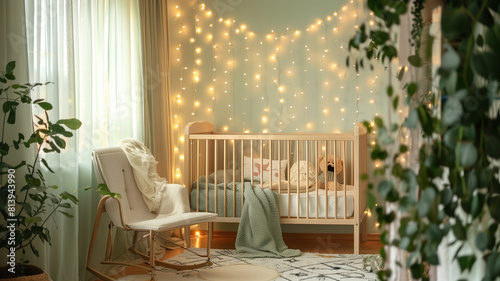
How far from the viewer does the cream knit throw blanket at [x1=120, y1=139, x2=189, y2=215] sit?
158 inches

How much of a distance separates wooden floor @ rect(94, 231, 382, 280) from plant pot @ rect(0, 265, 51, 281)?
67.8 inches

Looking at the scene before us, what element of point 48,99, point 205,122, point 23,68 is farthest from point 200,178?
point 23,68

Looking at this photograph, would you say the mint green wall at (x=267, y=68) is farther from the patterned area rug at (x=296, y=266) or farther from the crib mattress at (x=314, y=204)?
the patterned area rug at (x=296, y=266)

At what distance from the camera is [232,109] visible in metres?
5.36

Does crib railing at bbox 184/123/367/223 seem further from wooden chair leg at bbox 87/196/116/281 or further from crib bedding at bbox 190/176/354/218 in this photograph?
wooden chair leg at bbox 87/196/116/281

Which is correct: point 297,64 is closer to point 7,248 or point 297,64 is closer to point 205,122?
point 205,122

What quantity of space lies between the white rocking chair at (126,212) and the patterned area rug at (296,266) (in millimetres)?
115

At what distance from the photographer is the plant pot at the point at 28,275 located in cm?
263

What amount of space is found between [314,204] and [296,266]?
64cm

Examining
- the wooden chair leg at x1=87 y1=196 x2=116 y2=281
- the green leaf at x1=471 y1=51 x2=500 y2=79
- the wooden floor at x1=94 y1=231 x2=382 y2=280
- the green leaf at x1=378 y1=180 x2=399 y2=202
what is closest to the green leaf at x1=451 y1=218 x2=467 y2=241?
the green leaf at x1=378 y1=180 x2=399 y2=202

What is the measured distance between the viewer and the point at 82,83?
3748 mm

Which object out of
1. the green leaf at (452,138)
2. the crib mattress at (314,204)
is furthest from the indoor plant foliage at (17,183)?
the crib mattress at (314,204)

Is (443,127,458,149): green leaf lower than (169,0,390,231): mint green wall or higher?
lower

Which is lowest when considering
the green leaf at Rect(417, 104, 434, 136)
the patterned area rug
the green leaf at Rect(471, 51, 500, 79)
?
the patterned area rug
